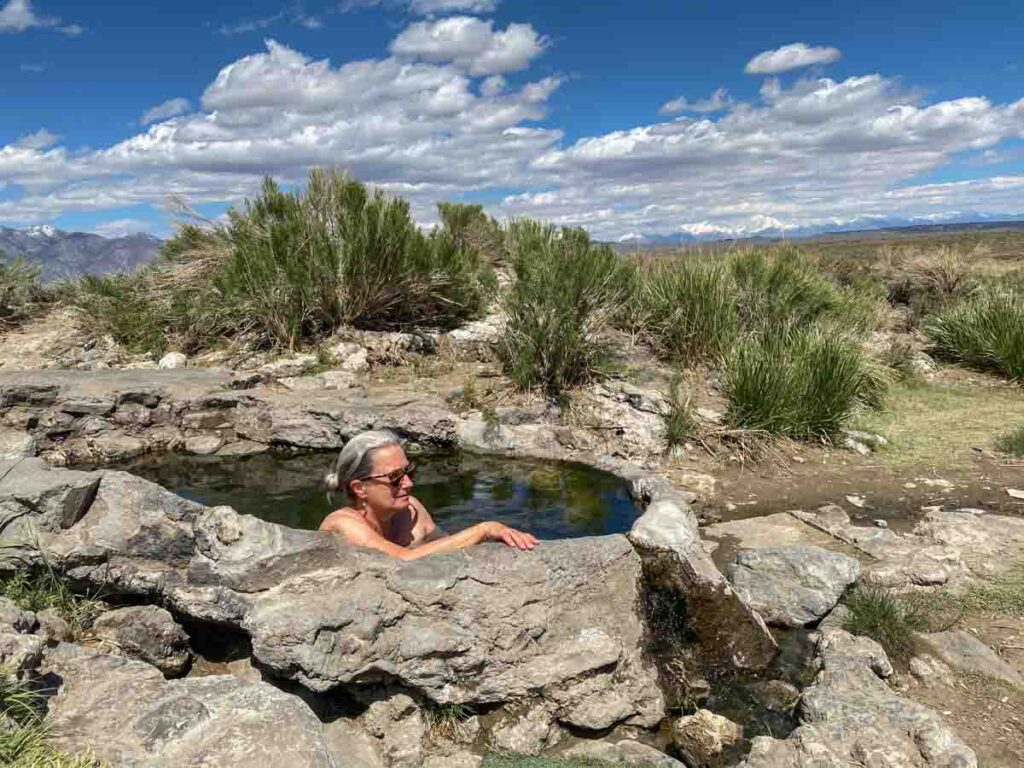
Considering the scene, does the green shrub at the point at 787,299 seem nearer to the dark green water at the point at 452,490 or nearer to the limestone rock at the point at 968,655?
the dark green water at the point at 452,490

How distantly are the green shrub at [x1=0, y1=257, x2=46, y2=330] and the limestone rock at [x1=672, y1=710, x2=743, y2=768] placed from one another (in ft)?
39.7

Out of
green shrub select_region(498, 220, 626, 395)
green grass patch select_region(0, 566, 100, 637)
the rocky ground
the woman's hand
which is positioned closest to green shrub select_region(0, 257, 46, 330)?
green shrub select_region(498, 220, 626, 395)

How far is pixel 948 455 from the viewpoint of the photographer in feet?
21.1

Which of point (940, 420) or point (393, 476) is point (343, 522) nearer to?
point (393, 476)

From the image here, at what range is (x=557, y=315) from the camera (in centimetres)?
706

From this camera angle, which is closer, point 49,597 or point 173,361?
point 49,597

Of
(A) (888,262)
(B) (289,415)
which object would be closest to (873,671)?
(B) (289,415)

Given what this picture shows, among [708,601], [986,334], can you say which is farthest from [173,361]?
[986,334]

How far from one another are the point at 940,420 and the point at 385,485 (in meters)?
6.74

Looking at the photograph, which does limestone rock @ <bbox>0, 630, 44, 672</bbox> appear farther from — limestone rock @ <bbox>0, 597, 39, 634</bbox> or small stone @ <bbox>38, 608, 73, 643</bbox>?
small stone @ <bbox>38, 608, 73, 643</bbox>

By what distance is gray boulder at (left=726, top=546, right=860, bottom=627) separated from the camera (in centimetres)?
375

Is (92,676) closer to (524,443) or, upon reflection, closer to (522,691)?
(522,691)

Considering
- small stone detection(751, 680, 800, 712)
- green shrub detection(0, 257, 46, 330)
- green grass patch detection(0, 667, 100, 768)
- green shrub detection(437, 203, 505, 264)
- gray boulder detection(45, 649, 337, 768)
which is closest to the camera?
green grass patch detection(0, 667, 100, 768)

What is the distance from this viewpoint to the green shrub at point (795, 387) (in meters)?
6.57
